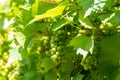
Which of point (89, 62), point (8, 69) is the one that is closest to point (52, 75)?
point (89, 62)

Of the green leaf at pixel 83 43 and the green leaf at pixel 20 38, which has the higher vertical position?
the green leaf at pixel 20 38

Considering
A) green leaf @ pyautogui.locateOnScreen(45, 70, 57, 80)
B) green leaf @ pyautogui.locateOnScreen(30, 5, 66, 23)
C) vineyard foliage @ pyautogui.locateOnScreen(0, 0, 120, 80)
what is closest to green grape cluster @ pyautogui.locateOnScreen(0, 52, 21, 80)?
vineyard foliage @ pyautogui.locateOnScreen(0, 0, 120, 80)

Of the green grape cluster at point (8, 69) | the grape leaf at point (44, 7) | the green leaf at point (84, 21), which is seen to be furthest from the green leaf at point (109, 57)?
the green grape cluster at point (8, 69)

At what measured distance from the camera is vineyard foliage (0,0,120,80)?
1463 mm

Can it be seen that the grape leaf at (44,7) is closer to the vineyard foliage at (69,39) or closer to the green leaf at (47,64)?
the vineyard foliage at (69,39)

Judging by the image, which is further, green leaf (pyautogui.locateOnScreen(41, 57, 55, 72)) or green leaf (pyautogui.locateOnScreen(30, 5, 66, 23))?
green leaf (pyautogui.locateOnScreen(41, 57, 55, 72))

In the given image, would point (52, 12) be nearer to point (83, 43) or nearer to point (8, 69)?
point (83, 43)

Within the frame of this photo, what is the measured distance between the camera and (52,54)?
1.76 metres

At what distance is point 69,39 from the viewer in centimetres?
175

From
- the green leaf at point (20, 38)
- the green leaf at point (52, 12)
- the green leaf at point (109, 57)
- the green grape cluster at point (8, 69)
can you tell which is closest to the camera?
the green leaf at point (52, 12)

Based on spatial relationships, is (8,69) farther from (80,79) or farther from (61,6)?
(61,6)

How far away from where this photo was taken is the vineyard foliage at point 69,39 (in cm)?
146

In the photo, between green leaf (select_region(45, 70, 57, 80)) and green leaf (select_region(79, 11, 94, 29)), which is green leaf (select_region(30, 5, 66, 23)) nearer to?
green leaf (select_region(79, 11, 94, 29))

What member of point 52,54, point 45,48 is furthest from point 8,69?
point 52,54
